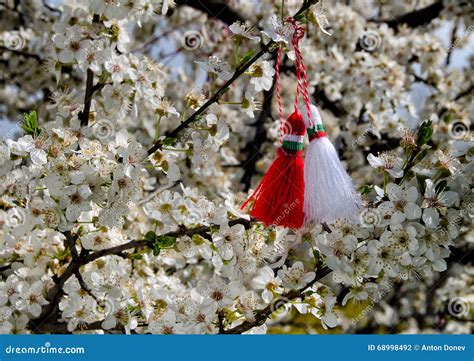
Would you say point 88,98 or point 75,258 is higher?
point 88,98

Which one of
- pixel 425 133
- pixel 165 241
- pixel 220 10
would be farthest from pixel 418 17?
pixel 165 241

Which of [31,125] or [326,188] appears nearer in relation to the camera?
[326,188]

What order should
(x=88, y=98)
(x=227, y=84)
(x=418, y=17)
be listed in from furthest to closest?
(x=418, y=17) < (x=88, y=98) < (x=227, y=84)

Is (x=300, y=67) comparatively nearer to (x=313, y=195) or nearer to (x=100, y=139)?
(x=313, y=195)

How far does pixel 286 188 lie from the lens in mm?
1537

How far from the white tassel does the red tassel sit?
0.18 ft

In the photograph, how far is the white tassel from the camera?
141cm

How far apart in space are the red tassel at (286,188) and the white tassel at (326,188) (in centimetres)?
5

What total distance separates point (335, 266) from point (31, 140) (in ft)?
2.73

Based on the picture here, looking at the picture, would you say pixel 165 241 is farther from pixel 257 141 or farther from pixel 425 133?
pixel 257 141

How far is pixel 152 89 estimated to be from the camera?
1.76 meters

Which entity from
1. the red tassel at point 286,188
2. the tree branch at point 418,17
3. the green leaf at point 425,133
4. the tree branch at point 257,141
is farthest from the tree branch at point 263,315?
the tree branch at point 418,17

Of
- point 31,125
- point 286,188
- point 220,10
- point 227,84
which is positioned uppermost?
point 220,10

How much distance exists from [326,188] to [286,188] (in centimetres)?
14
